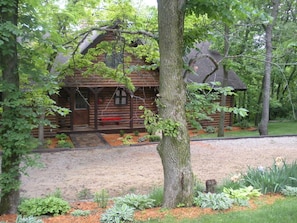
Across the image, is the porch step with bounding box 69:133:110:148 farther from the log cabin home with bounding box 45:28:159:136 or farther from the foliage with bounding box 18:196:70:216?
the foliage with bounding box 18:196:70:216

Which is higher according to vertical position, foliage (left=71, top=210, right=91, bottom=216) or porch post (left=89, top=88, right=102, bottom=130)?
porch post (left=89, top=88, right=102, bottom=130)

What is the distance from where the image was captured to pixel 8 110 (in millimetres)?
5027

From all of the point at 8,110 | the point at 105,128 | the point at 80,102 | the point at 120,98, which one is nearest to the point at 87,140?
the point at 105,128

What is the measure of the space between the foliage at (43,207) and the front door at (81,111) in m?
14.4

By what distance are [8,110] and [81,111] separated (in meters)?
14.9

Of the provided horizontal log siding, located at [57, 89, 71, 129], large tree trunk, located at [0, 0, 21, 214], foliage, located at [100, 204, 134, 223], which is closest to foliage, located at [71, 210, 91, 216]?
foliage, located at [100, 204, 134, 223]

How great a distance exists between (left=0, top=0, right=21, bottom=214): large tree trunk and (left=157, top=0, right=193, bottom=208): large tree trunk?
236cm

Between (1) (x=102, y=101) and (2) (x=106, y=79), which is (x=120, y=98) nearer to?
(1) (x=102, y=101)

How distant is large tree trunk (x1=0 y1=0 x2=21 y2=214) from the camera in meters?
4.86

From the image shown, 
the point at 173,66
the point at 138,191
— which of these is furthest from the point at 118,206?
the point at 138,191

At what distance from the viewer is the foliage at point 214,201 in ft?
16.4

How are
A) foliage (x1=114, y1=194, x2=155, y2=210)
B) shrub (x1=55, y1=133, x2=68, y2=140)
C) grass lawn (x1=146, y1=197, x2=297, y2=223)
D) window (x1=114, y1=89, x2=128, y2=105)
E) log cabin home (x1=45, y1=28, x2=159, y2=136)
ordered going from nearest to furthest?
grass lawn (x1=146, y1=197, x2=297, y2=223)
foliage (x1=114, y1=194, x2=155, y2=210)
shrub (x1=55, y1=133, x2=68, y2=140)
log cabin home (x1=45, y1=28, x2=159, y2=136)
window (x1=114, y1=89, x2=128, y2=105)

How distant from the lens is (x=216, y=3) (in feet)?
15.9

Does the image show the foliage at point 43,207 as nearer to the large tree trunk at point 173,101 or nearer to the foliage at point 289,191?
the large tree trunk at point 173,101
